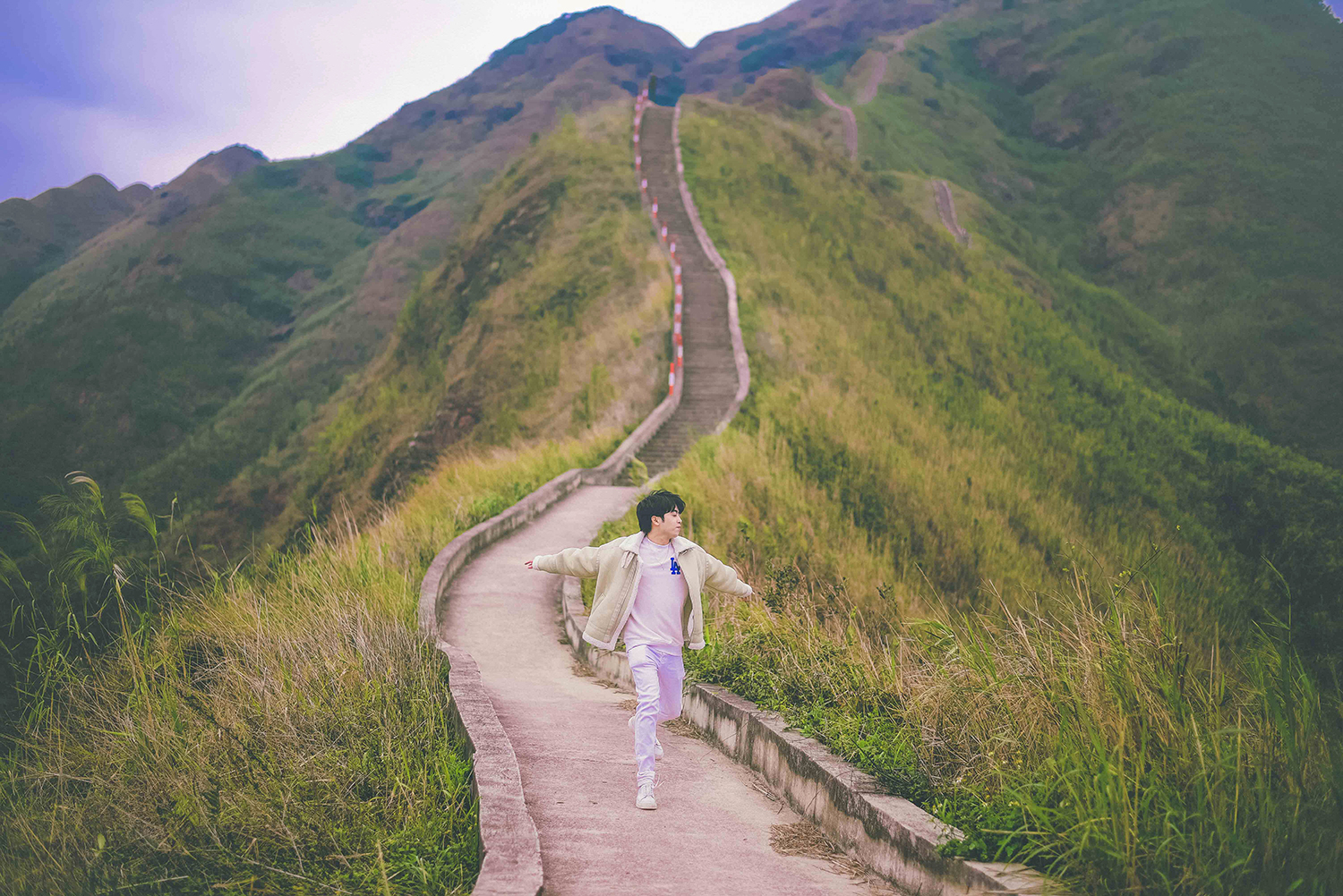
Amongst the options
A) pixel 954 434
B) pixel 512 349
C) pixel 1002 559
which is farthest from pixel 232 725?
pixel 512 349

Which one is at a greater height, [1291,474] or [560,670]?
[560,670]

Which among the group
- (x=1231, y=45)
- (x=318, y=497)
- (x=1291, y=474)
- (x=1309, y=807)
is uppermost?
(x=1231, y=45)

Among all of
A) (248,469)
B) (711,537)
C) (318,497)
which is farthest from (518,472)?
(248,469)

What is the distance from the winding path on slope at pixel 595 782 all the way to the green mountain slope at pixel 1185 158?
42.7 meters

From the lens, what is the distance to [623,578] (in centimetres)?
453

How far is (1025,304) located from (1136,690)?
37.6 meters

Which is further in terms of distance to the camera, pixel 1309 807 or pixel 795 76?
pixel 795 76

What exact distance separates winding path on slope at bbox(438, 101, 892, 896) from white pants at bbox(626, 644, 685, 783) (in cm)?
29

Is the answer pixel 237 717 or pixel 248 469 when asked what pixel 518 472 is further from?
pixel 248 469

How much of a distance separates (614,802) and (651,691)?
562mm

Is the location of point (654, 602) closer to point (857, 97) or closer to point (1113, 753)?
point (1113, 753)

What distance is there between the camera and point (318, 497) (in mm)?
28375

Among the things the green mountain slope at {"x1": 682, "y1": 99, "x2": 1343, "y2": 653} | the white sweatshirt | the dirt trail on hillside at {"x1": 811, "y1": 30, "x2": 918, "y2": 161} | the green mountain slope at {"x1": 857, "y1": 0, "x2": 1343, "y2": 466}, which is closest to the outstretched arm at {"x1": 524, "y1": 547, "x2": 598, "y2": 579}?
the white sweatshirt

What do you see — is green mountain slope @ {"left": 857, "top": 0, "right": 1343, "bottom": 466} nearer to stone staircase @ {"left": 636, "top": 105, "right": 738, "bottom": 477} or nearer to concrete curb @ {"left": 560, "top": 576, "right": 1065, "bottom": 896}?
stone staircase @ {"left": 636, "top": 105, "right": 738, "bottom": 477}
